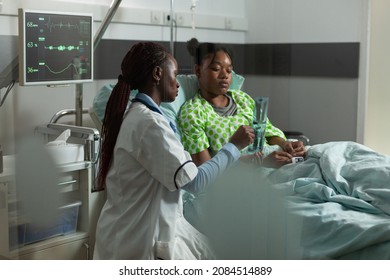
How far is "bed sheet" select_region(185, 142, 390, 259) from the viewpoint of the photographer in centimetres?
162

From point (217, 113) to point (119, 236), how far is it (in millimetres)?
452

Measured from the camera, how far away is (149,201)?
1.67 m

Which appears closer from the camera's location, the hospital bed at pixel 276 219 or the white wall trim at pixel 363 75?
the hospital bed at pixel 276 219

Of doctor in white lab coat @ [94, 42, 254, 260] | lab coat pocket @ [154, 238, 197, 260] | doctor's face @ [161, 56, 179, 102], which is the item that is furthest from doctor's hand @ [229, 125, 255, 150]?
lab coat pocket @ [154, 238, 197, 260]

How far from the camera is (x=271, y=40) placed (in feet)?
5.25

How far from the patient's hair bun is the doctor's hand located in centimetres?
24

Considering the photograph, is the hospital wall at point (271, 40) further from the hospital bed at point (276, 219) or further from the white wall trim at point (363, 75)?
the hospital bed at point (276, 219)

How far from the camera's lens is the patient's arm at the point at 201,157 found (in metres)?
1.62

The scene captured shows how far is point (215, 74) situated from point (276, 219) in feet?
1.35

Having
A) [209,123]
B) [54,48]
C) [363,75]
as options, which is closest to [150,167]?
[209,123]

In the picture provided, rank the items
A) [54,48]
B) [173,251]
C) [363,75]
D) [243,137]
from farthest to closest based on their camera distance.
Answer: [363,75] < [54,48] < [173,251] < [243,137]

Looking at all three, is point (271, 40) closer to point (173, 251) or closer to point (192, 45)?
point (192, 45)

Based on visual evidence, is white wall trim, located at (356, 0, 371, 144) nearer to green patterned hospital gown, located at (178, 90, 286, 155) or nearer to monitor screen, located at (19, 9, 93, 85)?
green patterned hospital gown, located at (178, 90, 286, 155)

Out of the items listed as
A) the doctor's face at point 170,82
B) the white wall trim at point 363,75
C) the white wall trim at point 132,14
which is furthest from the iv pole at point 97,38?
the white wall trim at point 363,75
